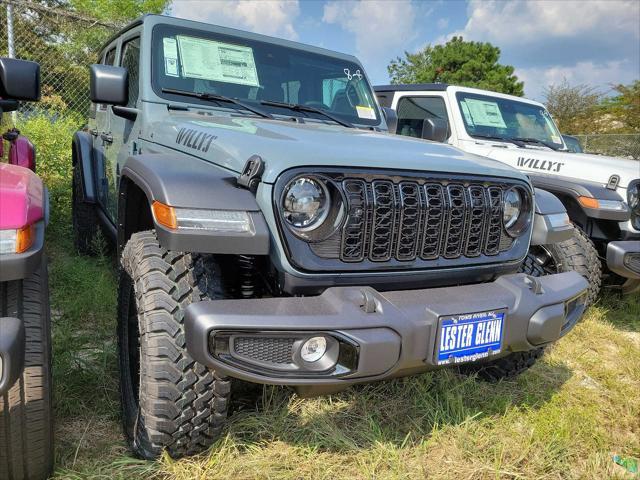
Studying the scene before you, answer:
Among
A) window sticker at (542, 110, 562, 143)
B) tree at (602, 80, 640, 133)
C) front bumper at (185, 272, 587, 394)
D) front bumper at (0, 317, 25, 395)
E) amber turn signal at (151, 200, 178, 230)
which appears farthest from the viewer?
tree at (602, 80, 640, 133)

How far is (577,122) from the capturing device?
80.2 ft

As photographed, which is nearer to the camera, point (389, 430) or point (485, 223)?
point (485, 223)

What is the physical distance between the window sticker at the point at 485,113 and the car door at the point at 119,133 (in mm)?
3363

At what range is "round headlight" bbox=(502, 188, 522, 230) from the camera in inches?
91.8

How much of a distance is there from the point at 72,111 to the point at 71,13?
150 cm

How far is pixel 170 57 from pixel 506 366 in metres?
2.48

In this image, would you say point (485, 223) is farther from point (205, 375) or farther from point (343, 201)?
point (205, 375)

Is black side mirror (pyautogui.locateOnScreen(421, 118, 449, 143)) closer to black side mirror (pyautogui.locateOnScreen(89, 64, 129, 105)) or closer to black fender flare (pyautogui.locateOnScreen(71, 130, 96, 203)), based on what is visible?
black side mirror (pyautogui.locateOnScreen(89, 64, 129, 105))

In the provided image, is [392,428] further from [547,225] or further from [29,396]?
[29,396]

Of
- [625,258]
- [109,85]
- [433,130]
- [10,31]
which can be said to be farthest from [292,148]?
[10,31]

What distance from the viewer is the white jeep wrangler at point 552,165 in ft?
11.9

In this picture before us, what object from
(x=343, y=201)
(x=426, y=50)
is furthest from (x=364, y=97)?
(x=426, y=50)

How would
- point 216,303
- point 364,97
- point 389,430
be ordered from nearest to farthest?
point 216,303 < point 389,430 < point 364,97

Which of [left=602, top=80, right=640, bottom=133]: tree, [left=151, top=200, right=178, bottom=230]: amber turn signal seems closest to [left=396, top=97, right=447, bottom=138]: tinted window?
[left=151, top=200, right=178, bottom=230]: amber turn signal
